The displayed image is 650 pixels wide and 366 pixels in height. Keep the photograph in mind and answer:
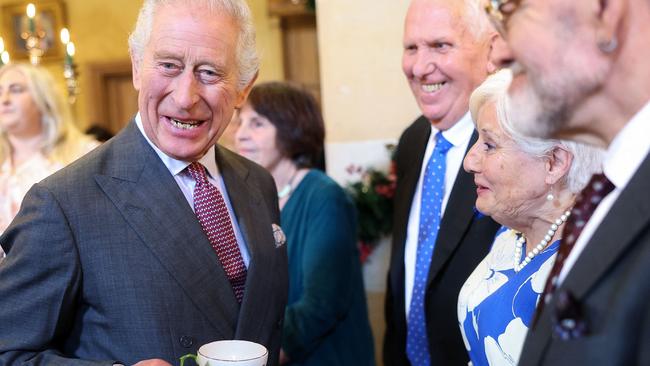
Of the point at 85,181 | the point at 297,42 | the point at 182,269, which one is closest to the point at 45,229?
the point at 85,181

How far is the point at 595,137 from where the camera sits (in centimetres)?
103

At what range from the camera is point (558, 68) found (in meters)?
0.96

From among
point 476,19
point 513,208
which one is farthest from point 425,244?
point 476,19

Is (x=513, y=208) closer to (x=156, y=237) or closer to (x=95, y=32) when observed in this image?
(x=156, y=237)

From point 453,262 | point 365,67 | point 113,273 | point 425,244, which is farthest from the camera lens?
point 365,67

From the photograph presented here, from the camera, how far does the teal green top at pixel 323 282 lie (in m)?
2.52

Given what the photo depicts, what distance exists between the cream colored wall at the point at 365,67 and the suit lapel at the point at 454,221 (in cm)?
131

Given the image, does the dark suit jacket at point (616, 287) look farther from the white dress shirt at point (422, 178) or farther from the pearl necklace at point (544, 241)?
the white dress shirt at point (422, 178)

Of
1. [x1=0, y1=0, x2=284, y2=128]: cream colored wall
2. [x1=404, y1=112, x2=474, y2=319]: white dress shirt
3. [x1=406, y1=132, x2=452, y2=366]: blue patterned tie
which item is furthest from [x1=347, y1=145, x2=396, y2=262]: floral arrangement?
[x1=0, y1=0, x2=284, y2=128]: cream colored wall

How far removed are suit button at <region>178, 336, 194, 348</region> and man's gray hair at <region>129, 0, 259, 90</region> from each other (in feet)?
2.11

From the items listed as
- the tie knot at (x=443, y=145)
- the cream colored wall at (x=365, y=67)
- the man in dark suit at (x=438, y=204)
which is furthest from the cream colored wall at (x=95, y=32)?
the tie knot at (x=443, y=145)

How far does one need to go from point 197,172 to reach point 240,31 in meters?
0.36

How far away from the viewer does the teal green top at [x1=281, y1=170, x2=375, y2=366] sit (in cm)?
252

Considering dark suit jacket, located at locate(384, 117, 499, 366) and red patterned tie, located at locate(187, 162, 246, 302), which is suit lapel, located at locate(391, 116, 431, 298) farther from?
red patterned tie, located at locate(187, 162, 246, 302)
